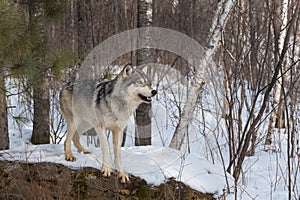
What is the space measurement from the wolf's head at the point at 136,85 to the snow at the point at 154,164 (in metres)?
0.75

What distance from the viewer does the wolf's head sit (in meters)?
3.35

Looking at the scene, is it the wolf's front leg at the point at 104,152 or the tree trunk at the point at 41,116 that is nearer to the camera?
the wolf's front leg at the point at 104,152

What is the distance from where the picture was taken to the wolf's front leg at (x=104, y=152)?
3459 millimetres

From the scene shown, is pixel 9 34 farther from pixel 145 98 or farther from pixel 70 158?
pixel 145 98

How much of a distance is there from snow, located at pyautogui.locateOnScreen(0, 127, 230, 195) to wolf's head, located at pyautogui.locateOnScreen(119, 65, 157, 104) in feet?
2.45

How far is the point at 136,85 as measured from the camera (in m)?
3.38

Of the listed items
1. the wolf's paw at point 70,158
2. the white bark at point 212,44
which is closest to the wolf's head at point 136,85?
the wolf's paw at point 70,158

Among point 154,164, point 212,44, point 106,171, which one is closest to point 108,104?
point 106,171

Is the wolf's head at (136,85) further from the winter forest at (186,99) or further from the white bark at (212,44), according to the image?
the white bark at (212,44)

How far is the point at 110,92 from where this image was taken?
3500mm

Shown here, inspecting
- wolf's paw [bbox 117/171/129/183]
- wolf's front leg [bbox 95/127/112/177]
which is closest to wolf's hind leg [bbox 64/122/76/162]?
wolf's front leg [bbox 95/127/112/177]

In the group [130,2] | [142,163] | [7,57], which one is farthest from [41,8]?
[130,2]

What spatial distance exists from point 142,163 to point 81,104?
0.89m

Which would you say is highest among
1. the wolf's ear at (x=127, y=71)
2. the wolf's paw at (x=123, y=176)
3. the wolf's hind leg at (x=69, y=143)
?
the wolf's ear at (x=127, y=71)
